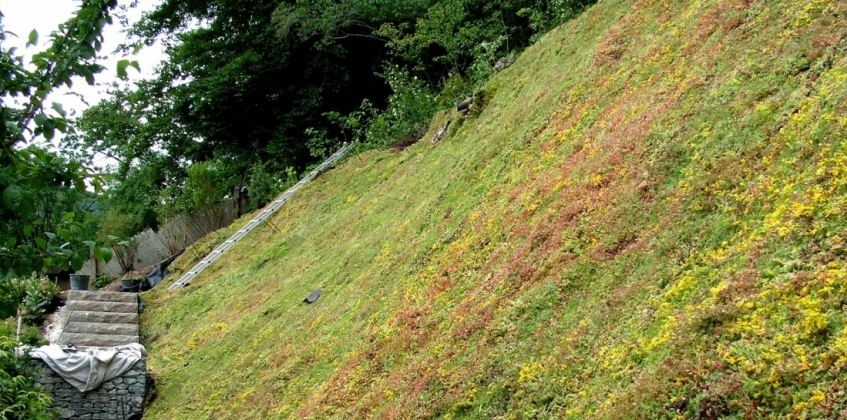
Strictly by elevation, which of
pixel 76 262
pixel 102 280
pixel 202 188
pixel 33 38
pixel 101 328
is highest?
pixel 33 38

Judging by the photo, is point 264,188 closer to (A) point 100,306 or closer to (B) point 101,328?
(A) point 100,306

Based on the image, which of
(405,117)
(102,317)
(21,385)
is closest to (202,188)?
(405,117)

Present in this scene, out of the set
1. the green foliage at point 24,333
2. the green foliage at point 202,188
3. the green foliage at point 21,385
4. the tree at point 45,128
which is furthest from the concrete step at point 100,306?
the tree at point 45,128

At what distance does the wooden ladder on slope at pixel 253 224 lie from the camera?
16812mm

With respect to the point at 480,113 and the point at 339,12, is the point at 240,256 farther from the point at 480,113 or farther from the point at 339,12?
the point at 339,12

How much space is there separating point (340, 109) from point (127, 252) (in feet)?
30.5

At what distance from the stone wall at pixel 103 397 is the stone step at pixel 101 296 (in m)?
4.10

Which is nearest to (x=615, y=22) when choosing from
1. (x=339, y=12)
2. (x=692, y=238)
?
(x=692, y=238)

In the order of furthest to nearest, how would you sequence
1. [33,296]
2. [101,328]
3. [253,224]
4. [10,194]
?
[253,224] < [33,296] < [101,328] < [10,194]

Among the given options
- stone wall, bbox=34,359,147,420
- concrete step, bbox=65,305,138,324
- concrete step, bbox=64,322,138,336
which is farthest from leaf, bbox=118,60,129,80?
concrete step, bbox=65,305,138,324

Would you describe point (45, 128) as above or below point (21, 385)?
above

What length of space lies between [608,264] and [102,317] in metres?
11.8

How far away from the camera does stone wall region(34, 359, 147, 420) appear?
11.3 meters

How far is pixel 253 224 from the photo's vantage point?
18.3 metres
